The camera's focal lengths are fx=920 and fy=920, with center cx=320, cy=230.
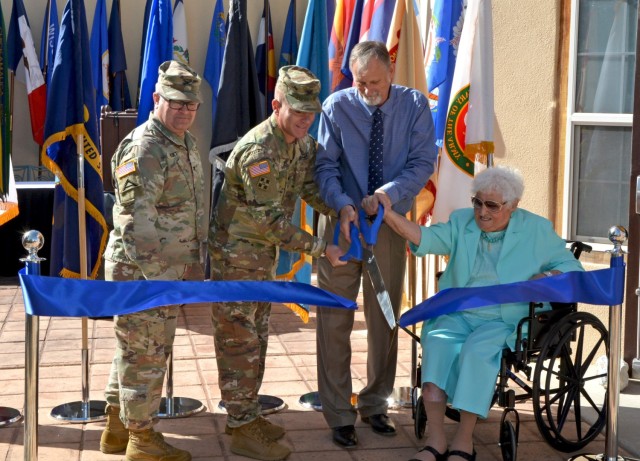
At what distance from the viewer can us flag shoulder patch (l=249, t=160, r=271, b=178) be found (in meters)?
4.16

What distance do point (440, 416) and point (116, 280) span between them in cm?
161

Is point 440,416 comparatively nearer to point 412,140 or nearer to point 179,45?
point 412,140

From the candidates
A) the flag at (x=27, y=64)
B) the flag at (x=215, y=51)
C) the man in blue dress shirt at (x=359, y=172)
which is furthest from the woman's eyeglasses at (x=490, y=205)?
the flag at (x=27, y=64)

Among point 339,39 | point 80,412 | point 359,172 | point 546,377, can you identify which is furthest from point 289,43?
point 546,377

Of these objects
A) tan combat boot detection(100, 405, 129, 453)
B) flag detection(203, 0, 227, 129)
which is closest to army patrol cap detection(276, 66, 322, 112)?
tan combat boot detection(100, 405, 129, 453)

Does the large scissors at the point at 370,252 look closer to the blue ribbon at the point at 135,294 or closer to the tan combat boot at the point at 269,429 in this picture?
the blue ribbon at the point at 135,294

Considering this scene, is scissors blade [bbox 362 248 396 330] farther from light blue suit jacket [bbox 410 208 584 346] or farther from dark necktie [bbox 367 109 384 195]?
dark necktie [bbox 367 109 384 195]

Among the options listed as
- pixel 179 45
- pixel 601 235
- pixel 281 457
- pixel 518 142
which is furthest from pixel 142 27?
pixel 281 457

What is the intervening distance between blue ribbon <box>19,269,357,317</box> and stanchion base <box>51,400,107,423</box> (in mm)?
1158

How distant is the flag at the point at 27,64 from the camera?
9.24 metres

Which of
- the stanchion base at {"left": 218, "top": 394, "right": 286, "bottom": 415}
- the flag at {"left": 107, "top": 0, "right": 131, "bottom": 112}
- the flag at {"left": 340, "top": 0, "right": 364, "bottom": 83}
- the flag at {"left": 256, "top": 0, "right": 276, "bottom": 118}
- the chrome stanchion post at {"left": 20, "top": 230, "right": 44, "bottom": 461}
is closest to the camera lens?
the chrome stanchion post at {"left": 20, "top": 230, "right": 44, "bottom": 461}

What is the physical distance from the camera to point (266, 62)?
8867mm

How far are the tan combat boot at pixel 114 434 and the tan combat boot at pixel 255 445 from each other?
1.73ft

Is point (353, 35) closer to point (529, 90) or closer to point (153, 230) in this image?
point (529, 90)
